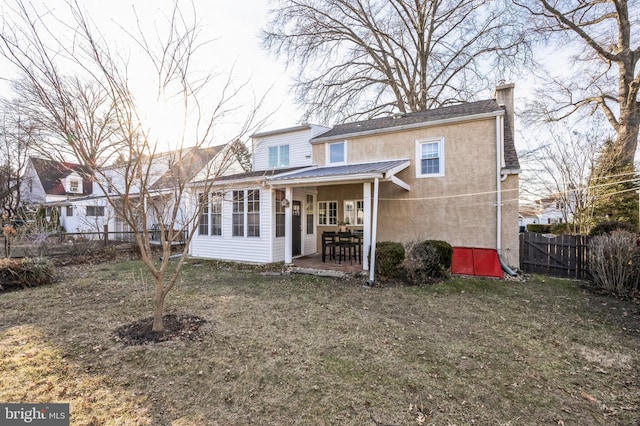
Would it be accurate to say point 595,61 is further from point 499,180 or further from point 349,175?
point 349,175

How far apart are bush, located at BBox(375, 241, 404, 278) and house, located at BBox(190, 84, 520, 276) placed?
418 millimetres

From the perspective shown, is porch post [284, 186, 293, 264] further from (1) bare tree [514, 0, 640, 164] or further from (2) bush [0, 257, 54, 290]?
(1) bare tree [514, 0, 640, 164]

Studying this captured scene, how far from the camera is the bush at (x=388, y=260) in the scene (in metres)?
7.64

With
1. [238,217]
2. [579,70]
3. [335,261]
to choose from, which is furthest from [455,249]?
[579,70]

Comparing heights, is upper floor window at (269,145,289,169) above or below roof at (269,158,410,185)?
above

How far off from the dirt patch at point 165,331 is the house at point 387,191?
14.4 feet

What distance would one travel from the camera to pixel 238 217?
10.7 metres

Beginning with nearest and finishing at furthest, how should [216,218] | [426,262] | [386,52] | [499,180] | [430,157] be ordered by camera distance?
1. [426,262]
2. [499,180]
3. [430,157]
4. [216,218]
5. [386,52]

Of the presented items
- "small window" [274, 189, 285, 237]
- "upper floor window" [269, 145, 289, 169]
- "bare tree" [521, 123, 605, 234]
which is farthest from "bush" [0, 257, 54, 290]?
"bare tree" [521, 123, 605, 234]

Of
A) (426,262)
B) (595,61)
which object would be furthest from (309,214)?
(595,61)

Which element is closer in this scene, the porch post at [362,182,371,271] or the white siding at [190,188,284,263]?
the porch post at [362,182,371,271]

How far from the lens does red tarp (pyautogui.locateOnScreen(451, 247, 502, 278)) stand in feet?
27.7

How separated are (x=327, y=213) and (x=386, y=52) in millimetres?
12361

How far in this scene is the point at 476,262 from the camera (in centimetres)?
877
